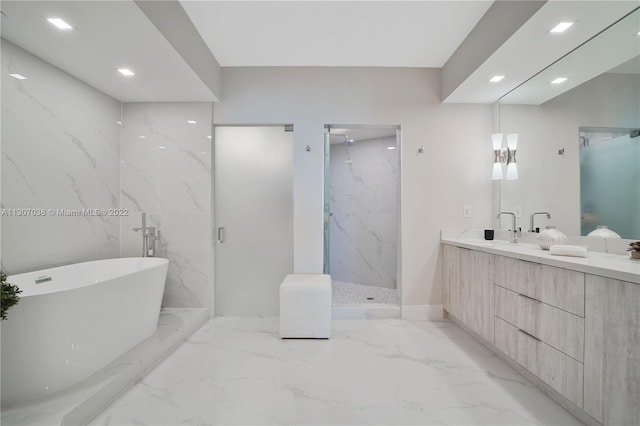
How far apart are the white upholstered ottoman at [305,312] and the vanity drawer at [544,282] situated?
4.39 ft

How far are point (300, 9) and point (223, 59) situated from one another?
1.08 m

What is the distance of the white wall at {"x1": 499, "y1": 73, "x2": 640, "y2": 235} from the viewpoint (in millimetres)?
1650

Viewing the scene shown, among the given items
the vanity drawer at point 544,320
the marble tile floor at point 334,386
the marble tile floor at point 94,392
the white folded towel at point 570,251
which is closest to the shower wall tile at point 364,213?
the marble tile floor at point 334,386

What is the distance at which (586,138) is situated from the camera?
6.07 feet

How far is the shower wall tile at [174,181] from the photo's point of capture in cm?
288

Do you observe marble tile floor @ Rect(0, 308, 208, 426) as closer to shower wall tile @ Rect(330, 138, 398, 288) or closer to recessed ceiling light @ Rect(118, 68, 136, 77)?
recessed ceiling light @ Rect(118, 68, 136, 77)

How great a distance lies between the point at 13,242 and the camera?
1907 mm

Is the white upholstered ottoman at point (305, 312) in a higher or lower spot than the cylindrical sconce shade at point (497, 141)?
lower

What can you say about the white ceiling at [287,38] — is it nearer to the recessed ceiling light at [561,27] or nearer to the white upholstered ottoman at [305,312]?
the recessed ceiling light at [561,27]

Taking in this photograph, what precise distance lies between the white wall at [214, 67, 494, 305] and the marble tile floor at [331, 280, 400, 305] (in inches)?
29.6

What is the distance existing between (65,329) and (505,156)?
143 inches

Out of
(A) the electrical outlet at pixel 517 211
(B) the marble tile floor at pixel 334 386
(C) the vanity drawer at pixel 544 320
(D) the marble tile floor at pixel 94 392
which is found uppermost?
(A) the electrical outlet at pixel 517 211

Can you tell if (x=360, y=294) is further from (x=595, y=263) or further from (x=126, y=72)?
(x=126, y=72)

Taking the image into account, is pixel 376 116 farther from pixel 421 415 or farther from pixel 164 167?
pixel 421 415
